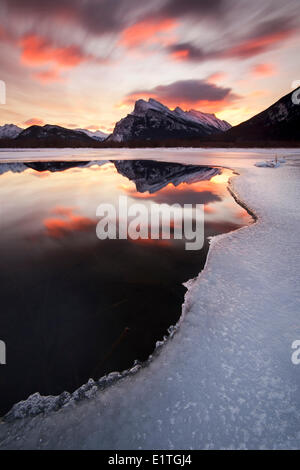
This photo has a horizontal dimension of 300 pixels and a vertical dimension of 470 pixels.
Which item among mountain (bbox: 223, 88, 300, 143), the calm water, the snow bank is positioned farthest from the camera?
mountain (bbox: 223, 88, 300, 143)

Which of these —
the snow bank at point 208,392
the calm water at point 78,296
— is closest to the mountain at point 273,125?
the calm water at point 78,296

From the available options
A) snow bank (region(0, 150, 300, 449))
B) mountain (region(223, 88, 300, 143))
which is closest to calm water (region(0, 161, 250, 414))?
snow bank (region(0, 150, 300, 449))

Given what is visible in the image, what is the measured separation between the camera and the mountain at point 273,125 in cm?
14212

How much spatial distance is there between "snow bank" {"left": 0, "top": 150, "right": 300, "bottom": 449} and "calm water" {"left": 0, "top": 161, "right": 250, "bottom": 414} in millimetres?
274

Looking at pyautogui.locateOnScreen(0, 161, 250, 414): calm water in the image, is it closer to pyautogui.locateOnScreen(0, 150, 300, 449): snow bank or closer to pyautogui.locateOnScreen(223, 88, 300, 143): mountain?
pyautogui.locateOnScreen(0, 150, 300, 449): snow bank

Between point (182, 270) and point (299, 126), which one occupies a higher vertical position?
point (299, 126)

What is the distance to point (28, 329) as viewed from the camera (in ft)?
9.39

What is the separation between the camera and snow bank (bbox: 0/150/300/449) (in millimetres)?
1790

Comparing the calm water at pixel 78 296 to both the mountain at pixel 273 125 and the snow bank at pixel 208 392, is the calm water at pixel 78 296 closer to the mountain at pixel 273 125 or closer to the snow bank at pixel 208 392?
the snow bank at pixel 208 392

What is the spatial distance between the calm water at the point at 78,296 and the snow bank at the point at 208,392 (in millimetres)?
274

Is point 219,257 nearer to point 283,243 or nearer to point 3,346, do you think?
point 283,243

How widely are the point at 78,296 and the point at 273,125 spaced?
626 ft
